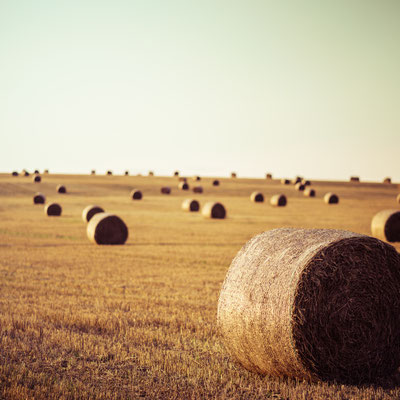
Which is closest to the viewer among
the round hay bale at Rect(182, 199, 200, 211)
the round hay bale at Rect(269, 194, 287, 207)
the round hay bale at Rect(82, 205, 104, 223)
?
the round hay bale at Rect(82, 205, 104, 223)

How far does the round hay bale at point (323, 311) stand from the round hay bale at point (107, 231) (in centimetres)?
1694

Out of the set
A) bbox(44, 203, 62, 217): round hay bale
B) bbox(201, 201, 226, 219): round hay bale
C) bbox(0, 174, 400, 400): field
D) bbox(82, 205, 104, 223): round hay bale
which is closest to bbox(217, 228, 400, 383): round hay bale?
bbox(0, 174, 400, 400): field

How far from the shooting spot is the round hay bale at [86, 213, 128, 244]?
2408 cm

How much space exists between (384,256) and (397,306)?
72 centimetres

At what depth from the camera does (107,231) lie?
24.2 meters

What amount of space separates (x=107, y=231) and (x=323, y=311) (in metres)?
17.9

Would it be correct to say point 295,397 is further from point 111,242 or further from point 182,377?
point 111,242

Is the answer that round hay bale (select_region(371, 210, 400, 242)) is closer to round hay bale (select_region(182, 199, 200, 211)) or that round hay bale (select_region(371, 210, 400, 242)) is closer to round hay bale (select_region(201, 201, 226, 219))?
round hay bale (select_region(201, 201, 226, 219))

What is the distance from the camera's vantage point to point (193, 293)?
13094 millimetres

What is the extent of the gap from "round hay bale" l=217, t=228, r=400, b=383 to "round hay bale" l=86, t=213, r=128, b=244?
16.9 metres

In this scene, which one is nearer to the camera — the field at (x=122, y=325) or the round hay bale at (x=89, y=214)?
the field at (x=122, y=325)

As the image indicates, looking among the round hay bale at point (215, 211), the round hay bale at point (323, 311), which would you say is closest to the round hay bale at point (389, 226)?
the round hay bale at point (215, 211)

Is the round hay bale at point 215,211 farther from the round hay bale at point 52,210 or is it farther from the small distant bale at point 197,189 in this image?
the small distant bale at point 197,189

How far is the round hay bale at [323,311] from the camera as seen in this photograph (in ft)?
23.4
